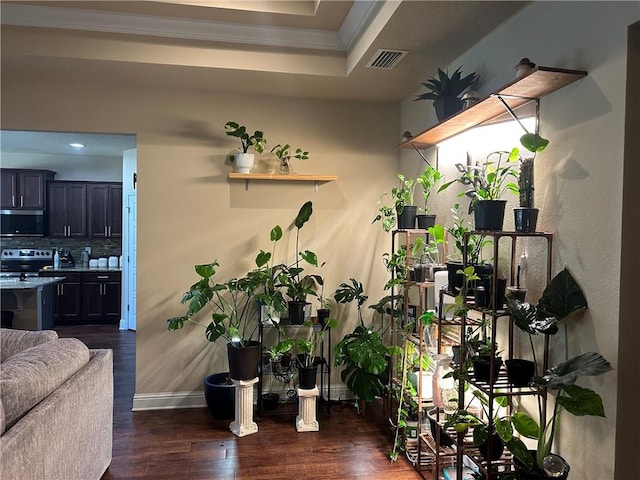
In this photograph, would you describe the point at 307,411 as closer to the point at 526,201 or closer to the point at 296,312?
the point at 296,312

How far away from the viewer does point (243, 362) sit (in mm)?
3232

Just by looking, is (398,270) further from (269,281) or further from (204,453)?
(204,453)

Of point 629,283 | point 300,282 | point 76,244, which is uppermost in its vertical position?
point 629,283

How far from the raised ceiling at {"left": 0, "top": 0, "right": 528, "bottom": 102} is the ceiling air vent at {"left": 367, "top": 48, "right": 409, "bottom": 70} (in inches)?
1.5

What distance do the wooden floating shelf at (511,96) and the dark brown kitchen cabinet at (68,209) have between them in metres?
6.25

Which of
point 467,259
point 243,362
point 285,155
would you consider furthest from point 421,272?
point 285,155

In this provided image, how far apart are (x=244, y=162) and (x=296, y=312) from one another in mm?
1167

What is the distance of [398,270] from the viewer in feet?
10.2

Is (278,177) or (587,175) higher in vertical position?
(278,177)

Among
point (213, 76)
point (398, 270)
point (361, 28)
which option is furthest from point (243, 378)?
point (361, 28)

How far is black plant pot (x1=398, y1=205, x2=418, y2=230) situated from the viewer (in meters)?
3.08

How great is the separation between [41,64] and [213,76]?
1102mm

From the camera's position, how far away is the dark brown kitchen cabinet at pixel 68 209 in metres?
7.42

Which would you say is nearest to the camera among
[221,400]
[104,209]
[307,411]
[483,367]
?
[483,367]
